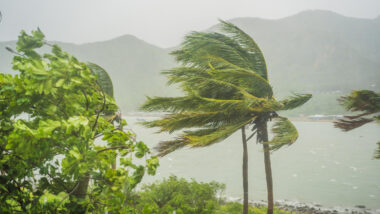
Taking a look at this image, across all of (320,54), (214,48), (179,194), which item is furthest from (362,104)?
(320,54)

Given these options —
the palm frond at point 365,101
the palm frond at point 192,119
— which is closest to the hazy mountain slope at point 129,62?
the palm frond at point 192,119

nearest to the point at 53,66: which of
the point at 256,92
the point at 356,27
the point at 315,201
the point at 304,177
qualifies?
the point at 256,92

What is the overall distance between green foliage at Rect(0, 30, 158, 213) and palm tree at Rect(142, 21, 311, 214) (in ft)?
10.2

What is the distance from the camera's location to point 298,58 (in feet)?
467

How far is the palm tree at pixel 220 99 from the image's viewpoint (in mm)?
4887

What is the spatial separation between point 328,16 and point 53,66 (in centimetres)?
23750

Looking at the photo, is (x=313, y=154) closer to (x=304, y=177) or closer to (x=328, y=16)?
(x=304, y=177)

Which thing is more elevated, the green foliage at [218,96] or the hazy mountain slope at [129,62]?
the hazy mountain slope at [129,62]

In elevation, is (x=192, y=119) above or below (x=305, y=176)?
above

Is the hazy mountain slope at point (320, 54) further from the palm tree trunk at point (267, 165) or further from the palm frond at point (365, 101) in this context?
the palm frond at point (365, 101)

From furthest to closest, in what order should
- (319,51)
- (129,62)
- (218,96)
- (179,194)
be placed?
(129,62), (319,51), (179,194), (218,96)

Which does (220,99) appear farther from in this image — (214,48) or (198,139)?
(198,139)

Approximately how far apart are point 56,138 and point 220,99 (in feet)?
16.0

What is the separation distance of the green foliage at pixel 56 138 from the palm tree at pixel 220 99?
312cm
